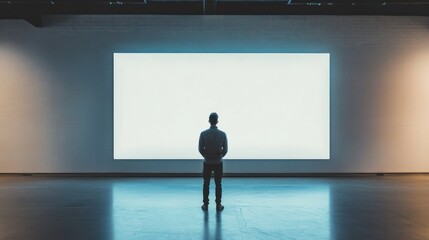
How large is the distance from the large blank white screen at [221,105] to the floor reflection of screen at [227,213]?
1.73 meters

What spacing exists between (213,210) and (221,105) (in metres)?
4.59

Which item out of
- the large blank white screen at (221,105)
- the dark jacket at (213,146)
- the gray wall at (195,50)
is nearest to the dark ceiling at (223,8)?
the gray wall at (195,50)

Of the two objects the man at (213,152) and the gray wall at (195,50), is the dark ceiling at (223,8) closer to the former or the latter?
the gray wall at (195,50)

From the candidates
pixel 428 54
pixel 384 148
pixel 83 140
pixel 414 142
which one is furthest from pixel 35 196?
pixel 428 54

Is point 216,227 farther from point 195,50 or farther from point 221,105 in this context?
point 195,50

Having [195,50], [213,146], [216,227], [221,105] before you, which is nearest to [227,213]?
[216,227]

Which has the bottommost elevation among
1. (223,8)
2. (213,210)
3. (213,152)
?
(213,210)

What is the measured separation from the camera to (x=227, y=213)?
6125 millimetres

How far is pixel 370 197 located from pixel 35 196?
6.19 meters

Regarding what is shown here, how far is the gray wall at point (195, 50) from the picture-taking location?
10734mm

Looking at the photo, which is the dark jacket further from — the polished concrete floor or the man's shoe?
the polished concrete floor

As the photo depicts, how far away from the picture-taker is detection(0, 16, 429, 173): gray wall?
10734 millimetres

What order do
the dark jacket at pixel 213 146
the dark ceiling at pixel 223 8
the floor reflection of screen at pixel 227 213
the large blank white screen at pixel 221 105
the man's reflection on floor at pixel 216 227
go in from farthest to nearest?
the large blank white screen at pixel 221 105 < the dark ceiling at pixel 223 8 < the dark jacket at pixel 213 146 < the floor reflection of screen at pixel 227 213 < the man's reflection on floor at pixel 216 227

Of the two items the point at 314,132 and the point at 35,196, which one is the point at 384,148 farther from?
the point at 35,196
